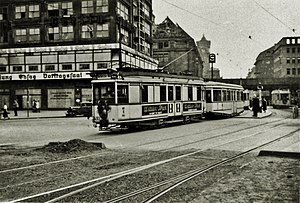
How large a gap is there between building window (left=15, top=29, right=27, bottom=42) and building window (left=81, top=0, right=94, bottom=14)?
27.1ft

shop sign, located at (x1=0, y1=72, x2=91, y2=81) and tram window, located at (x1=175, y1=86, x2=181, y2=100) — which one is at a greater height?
shop sign, located at (x1=0, y1=72, x2=91, y2=81)

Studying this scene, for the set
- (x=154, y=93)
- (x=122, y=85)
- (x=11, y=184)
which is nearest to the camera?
(x=11, y=184)

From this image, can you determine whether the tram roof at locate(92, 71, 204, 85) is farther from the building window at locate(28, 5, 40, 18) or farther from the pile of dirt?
the building window at locate(28, 5, 40, 18)

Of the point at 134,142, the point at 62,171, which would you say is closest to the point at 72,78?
the point at 134,142

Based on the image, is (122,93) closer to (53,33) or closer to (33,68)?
(33,68)

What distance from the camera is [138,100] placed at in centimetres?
2053

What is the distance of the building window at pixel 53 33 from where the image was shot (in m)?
51.4

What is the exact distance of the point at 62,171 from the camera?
951cm

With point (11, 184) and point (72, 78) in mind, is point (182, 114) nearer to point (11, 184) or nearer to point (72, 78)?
point (11, 184)

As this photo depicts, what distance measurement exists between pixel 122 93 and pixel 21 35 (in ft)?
121

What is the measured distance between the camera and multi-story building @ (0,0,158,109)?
162 feet

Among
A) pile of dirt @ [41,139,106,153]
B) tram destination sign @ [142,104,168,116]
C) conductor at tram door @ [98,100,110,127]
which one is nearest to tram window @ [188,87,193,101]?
tram destination sign @ [142,104,168,116]

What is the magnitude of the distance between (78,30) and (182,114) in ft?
94.9

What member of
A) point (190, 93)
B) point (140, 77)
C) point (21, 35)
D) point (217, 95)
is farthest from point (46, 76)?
point (140, 77)
